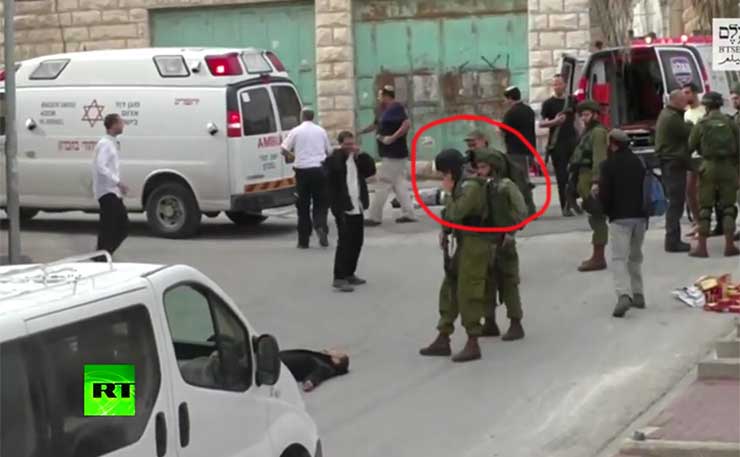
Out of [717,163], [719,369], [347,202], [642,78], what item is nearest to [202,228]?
[347,202]

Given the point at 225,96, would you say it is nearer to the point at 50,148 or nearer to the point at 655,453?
the point at 50,148

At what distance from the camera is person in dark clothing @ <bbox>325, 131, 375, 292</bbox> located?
1559cm

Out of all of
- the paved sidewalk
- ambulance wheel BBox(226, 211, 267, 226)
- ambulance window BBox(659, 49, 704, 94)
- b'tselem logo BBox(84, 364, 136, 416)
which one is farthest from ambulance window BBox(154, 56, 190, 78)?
b'tselem logo BBox(84, 364, 136, 416)

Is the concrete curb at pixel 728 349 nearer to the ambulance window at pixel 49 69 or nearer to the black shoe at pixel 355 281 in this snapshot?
the black shoe at pixel 355 281

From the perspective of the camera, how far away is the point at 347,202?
15.9 meters

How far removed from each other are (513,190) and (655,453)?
3502 millimetres

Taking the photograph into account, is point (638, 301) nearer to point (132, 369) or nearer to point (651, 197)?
point (651, 197)

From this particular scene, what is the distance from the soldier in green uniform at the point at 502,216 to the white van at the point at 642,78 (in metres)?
8.06

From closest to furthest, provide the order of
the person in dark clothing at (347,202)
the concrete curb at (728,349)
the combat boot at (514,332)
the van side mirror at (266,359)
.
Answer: the van side mirror at (266,359) < the concrete curb at (728,349) < the combat boot at (514,332) < the person in dark clothing at (347,202)

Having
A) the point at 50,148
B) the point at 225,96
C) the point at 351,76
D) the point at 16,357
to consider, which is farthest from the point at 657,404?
the point at 351,76

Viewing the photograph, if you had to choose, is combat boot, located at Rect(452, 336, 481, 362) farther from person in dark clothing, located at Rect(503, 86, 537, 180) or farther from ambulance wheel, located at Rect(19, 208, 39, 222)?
ambulance wheel, located at Rect(19, 208, 39, 222)

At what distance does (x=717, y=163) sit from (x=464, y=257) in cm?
476

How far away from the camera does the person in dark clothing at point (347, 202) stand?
15.6 m

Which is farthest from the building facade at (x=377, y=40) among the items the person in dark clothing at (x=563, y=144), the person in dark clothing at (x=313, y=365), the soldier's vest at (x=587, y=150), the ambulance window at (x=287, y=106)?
the person in dark clothing at (x=313, y=365)
